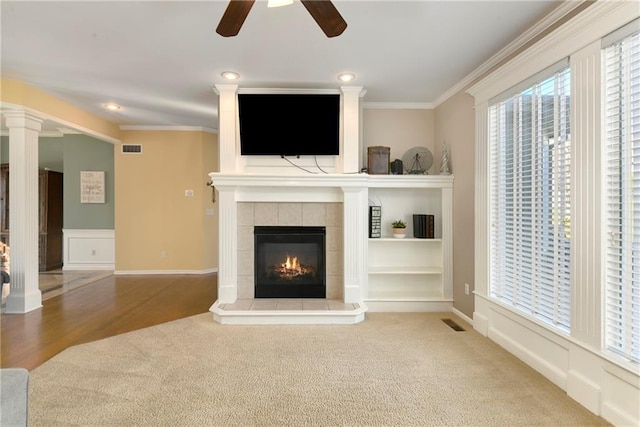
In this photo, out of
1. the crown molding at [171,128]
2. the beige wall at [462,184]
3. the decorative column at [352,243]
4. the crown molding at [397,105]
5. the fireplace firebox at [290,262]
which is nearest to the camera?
the beige wall at [462,184]

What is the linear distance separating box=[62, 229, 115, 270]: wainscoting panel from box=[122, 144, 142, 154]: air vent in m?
1.57

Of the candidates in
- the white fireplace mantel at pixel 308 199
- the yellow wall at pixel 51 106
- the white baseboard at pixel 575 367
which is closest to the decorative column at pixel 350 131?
the white fireplace mantel at pixel 308 199

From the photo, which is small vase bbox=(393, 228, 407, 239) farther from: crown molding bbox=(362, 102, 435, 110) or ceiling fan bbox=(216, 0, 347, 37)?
ceiling fan bbox=(216, 0, 347, 37)

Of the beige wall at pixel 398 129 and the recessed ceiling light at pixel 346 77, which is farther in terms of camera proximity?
the beige wall at pixel 398 129

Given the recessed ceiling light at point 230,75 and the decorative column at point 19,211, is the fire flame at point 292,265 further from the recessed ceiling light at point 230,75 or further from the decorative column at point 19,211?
the decorative column at point 19,211

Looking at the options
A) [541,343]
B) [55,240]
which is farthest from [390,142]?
[55,240]

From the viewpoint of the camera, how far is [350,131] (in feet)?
12.1

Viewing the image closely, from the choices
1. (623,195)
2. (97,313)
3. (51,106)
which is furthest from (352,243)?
(51,106)

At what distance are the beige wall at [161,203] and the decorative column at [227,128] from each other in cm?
236

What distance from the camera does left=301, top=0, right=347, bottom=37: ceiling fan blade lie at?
174 centimetres

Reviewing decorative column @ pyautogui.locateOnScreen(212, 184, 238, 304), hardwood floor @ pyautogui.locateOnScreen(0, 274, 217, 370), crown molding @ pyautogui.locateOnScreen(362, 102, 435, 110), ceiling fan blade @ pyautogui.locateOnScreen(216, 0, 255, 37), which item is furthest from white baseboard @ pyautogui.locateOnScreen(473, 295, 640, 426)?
hardwood floor @ pyautogui.locateOnScreen(0, 274, 217, 370)

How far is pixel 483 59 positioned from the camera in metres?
3.00

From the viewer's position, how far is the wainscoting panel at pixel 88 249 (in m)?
6.14

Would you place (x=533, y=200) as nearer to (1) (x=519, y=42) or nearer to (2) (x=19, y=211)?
(1) (x=519, y=42)
